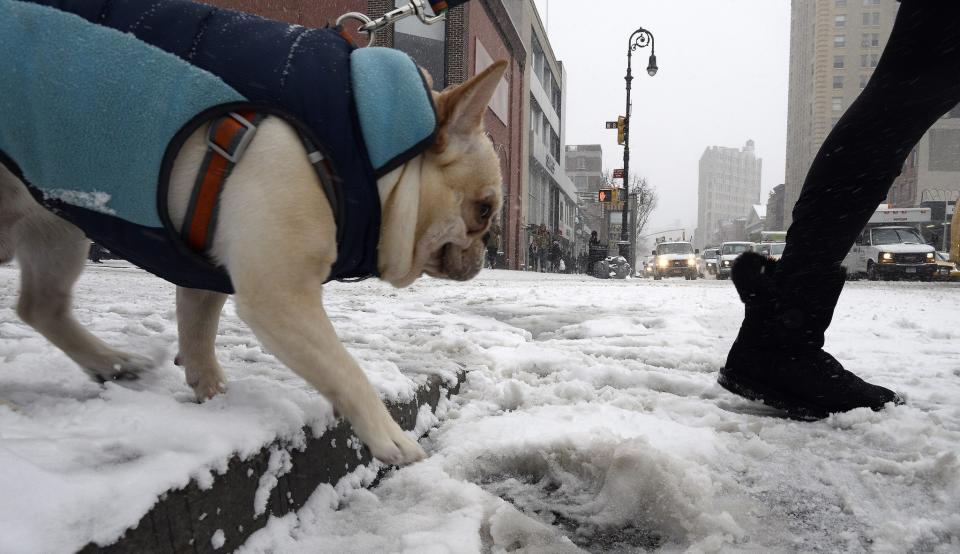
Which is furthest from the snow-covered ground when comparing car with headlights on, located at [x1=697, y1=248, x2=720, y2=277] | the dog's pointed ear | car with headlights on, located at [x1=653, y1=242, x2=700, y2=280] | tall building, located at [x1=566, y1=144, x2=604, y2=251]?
tall building, located at [x1=566, y1=144, x2=604, y2=251]

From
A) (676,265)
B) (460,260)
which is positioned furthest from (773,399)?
(676,265)

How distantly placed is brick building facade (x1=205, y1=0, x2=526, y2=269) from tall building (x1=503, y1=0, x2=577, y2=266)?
1994mm

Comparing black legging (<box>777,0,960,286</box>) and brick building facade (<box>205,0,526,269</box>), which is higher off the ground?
brick building facade (<box>205,0,526,269</box>)

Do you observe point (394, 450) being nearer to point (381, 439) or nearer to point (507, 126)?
point (381, 439)

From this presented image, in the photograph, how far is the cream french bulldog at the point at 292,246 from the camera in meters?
1.36

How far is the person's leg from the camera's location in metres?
2.16

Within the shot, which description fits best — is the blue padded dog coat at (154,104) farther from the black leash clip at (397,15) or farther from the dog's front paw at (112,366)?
the black leash clip at (397,15)

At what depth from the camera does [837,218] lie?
7.68 feet

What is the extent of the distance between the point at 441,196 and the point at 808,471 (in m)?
1.37

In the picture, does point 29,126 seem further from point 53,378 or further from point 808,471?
point 808,471

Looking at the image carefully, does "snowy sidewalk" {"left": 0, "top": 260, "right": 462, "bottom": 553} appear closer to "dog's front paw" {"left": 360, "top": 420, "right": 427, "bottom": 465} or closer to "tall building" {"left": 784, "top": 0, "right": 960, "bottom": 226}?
"dog's front paw" {"left": 360, "top": 420, "right": 427, "bottom": 465}

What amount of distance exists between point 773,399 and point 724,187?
20159 cm

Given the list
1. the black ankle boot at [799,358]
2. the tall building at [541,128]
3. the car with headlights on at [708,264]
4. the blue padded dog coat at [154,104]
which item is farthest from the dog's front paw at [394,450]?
the car with headlights on at [708,264]

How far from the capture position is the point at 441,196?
5.50 ft
